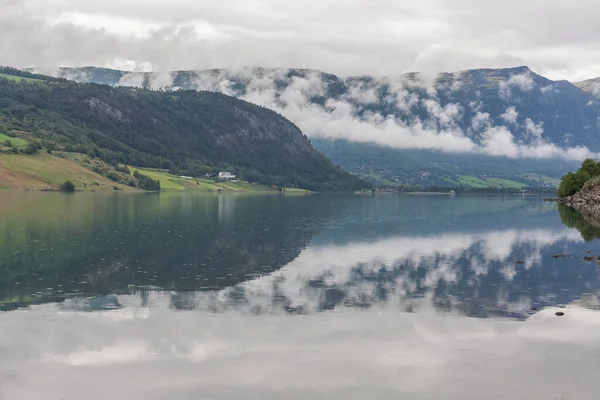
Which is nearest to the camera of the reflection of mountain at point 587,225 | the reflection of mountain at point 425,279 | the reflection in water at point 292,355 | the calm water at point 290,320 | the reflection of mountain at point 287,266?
the reflection in water at point 292,355

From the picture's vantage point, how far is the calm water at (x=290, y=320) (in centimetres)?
3775

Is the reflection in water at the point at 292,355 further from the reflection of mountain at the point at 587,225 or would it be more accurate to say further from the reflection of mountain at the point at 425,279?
the reflection of mountain at the point at 587,225

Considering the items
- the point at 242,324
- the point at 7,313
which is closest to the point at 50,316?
the point at 7,313

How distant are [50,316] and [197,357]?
16.5 meters

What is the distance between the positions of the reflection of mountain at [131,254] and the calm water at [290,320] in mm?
395

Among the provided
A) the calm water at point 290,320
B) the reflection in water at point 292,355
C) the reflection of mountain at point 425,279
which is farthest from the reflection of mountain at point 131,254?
the reflection in water at point 292,355

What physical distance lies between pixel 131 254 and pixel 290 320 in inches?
1672

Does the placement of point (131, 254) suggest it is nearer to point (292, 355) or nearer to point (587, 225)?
point (292, 355)

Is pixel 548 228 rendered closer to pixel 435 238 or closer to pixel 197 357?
pixel 435 238

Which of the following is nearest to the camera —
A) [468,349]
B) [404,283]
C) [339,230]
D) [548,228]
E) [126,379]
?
A: [126,379]

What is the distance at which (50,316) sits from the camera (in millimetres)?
52531

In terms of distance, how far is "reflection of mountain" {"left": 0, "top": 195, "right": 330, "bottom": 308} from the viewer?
68.0 metres

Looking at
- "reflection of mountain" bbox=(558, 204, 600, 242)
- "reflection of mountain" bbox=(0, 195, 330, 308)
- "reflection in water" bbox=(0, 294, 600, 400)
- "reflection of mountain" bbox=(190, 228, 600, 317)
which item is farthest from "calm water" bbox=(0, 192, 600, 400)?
"reflection of mountain" bbox=(558, 204, 600, 242)

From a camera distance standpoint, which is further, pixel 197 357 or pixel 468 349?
pixel 468 349
